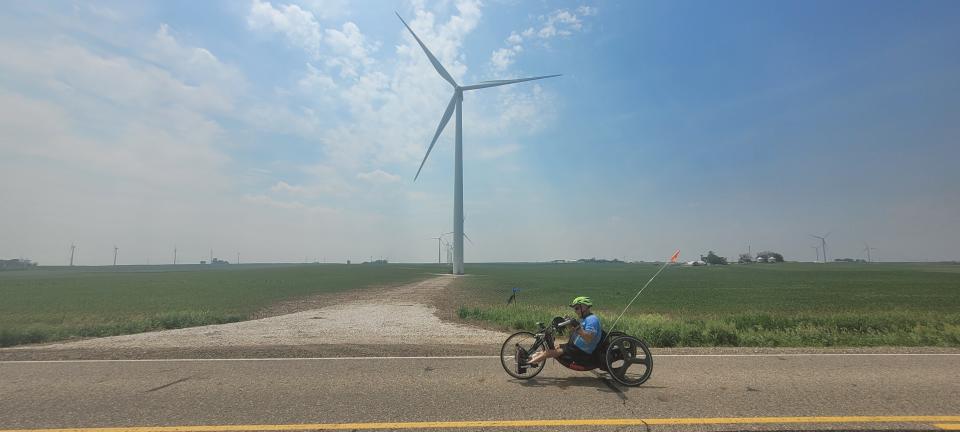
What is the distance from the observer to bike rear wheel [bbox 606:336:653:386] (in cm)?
729

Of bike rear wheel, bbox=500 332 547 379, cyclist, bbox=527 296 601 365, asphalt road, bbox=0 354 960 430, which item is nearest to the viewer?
asphalt road, bbox=0 354 960 430

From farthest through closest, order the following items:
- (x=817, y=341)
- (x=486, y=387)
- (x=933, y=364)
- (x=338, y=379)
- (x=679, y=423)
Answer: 1. (x=817, y=341)
2. (x=933, y=364)
3. (x=338, y=379)
4. (x=486, y=387)
5. (x=679, y=423)

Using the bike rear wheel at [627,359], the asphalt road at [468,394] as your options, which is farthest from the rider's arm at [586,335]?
the asphalt road at [468,394]

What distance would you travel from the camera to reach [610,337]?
7.72 metres

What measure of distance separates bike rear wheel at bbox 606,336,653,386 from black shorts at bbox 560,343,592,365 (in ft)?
1.14

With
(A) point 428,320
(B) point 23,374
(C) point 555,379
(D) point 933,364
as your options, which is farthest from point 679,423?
(A) point 428,320

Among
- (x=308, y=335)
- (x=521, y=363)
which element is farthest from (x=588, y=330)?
(x=308, y=335)

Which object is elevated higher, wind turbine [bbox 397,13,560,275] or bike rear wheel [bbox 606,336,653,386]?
wind turbine [bbox 397,13,560,275]

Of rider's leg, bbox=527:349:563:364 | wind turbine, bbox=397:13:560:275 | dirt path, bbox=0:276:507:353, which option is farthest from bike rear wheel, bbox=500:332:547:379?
wind turbine, bbox=397:13:560:275

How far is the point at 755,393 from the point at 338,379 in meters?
6.57

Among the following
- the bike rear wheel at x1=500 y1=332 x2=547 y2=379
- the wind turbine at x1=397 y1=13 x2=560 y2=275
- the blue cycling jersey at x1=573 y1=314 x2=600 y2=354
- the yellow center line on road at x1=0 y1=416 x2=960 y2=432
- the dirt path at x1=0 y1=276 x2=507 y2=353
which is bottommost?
the dirt path at x1=0 y1=276 x2=507 y2=353

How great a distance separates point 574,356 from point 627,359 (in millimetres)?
857

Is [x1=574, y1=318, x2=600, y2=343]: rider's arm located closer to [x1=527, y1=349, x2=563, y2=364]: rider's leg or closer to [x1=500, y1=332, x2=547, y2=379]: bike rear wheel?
[x1=527, y1=349, x2=563, y2=364]: rider's leg

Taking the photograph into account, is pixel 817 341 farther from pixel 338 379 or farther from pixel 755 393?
pixel 338 379
